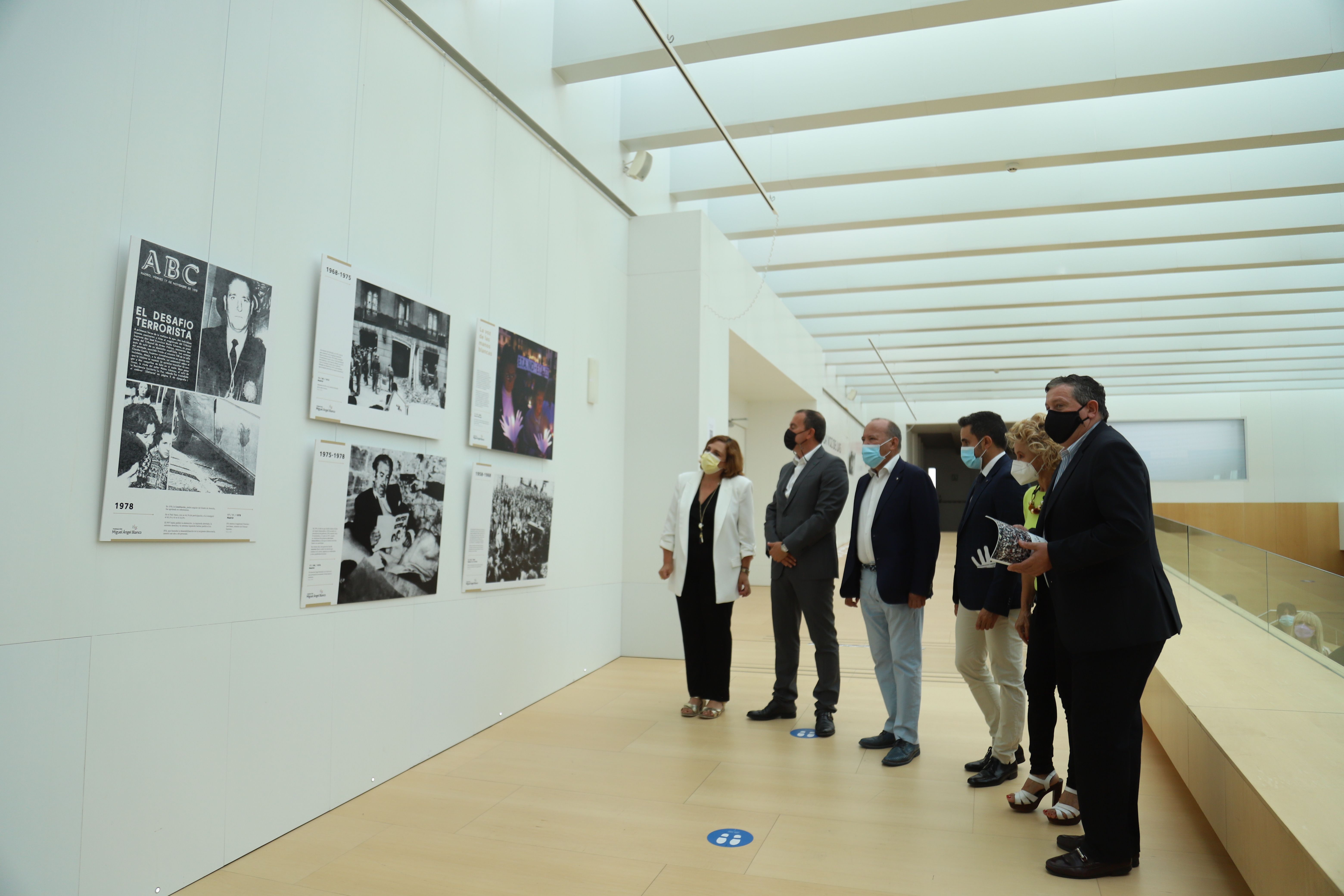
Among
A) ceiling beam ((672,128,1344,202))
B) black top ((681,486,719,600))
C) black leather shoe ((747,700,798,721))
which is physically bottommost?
black leather shoe ((747,700,798,721))

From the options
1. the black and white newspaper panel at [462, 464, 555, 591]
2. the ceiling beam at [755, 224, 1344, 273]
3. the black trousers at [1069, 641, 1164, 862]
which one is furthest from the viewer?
the ceiling beam at [755, 224, 1344, 273]

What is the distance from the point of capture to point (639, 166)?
6867mm

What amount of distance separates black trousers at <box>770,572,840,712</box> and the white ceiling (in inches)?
137

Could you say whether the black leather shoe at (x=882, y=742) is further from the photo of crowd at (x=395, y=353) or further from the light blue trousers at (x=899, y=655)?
the photo of crowd at (x=395, y=353)

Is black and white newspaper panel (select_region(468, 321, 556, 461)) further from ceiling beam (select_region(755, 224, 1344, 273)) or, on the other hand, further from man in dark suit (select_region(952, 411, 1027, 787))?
ceiling beam (select_region(755, 224, 1344, 273))

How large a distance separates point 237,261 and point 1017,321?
11734 mm

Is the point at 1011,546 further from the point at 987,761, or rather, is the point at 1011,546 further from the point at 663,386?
the point at 663,386

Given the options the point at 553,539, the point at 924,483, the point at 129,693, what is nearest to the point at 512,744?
the point at 553,539

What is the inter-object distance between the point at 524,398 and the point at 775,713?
2.51 metres

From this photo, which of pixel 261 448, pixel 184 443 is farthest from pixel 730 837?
pixel 184 443

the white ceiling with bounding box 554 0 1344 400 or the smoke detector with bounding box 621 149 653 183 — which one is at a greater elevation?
the white ceiling with bounding box 554 0 1344 400

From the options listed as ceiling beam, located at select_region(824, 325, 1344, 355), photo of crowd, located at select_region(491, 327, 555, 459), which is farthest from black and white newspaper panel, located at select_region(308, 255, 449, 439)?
ceiling beam, located at select_region(824, 325, 1344, 355)

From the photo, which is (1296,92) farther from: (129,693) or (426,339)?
(129,693)

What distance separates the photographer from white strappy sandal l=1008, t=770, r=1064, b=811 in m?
3.40
